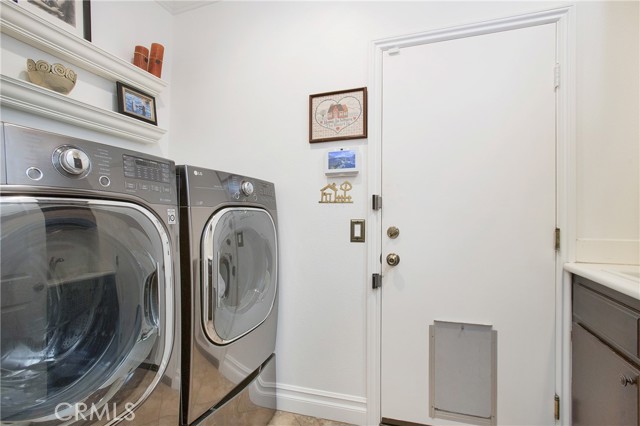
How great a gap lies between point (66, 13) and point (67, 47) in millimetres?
228

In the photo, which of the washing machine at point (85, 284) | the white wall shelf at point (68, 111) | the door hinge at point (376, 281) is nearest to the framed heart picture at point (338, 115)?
the door hinge at point (376, 281)

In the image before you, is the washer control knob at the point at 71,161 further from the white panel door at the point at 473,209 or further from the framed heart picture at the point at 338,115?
the white panel door at the point at 473,209

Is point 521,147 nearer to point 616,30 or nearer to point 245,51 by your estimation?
point 616,30

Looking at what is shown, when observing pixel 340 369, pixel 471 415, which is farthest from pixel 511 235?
pixel 340 369

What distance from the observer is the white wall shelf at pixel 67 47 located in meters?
1.20

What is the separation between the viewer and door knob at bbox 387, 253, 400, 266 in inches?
59.9

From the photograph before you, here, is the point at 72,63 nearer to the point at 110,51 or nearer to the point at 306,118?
the point at 110,51

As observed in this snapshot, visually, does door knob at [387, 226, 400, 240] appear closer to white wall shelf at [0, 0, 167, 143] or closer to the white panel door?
the white panel door

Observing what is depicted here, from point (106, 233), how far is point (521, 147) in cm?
170

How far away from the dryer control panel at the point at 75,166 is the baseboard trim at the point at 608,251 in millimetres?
1754

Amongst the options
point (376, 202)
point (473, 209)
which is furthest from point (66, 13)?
point (473, 209)

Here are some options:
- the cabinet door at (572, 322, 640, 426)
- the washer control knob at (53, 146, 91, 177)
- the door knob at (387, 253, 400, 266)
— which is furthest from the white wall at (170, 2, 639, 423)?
the washer control knob at (53, 146, 91, 177)

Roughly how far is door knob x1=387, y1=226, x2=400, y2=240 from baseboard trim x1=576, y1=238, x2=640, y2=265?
2.61ft

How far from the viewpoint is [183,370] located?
105 cm
